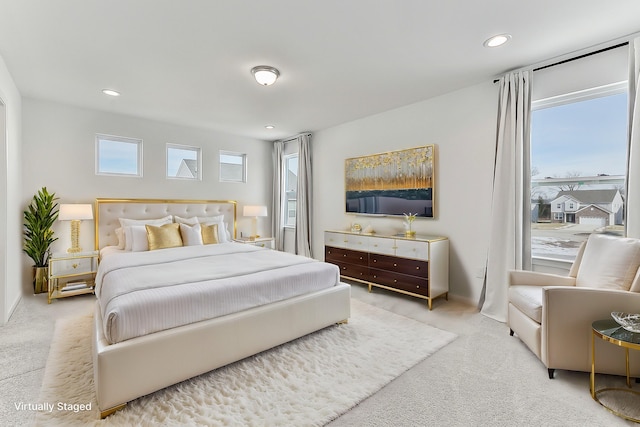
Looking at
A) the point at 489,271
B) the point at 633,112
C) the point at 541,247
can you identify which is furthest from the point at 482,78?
the point at 489,271

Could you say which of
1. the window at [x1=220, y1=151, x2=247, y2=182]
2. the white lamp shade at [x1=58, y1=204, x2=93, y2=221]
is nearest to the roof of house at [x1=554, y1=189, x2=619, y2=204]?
the window at [x1=220, y1=151, x2=247, y2=182]

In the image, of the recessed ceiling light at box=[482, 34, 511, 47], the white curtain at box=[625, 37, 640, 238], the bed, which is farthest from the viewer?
the recessed ceiling light at box=[482, 34, 511, 47]

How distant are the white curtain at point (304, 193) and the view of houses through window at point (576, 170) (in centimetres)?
350

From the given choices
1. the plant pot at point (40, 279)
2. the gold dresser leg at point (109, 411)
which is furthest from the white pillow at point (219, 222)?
the gold dresser leg at point (109, 411)

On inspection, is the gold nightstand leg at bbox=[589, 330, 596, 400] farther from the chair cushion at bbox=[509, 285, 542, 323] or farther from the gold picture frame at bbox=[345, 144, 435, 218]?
the gold picture frame at bbox=[345, 144, 435, 218]

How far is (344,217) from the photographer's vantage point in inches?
202

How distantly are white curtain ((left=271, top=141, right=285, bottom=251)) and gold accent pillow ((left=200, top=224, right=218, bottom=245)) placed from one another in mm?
1680

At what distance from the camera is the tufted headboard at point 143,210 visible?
4371 mm

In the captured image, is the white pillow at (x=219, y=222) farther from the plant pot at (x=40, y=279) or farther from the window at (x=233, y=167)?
the plant pot at (x=40, y=279)

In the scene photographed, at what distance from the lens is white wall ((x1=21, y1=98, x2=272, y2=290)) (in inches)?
156

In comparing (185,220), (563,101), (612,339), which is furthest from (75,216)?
(563,101)

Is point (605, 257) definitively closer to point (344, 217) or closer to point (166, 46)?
point (344, 217)

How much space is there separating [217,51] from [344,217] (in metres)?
3.20

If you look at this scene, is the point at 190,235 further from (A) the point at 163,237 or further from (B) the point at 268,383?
(B) the point at 268,383
